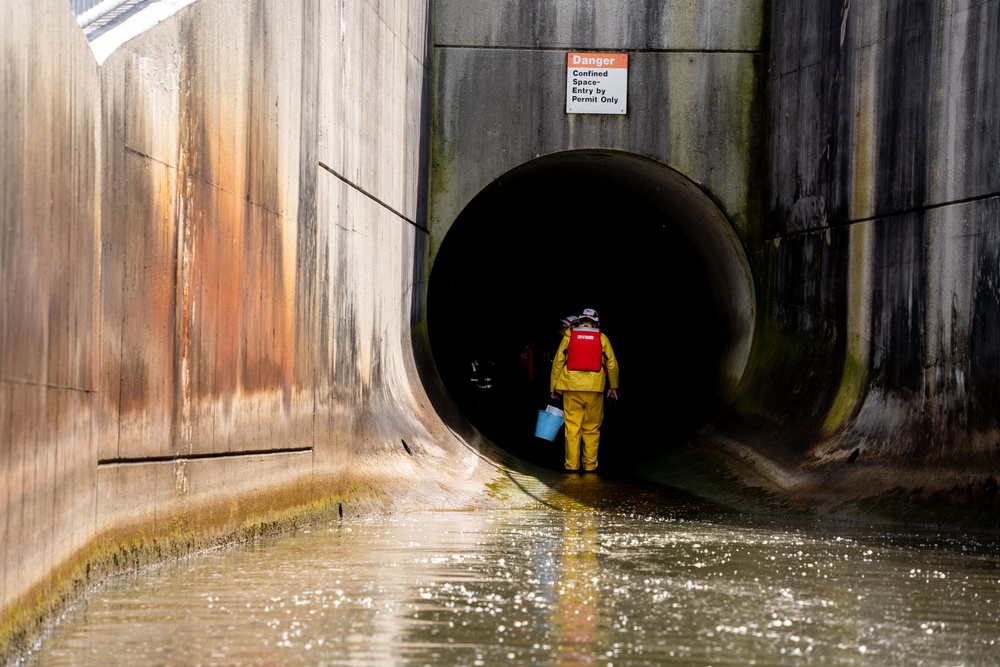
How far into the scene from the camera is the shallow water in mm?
4375

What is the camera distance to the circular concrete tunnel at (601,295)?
1250 cm

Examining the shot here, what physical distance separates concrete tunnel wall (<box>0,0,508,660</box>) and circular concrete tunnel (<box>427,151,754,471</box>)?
3.01 meters

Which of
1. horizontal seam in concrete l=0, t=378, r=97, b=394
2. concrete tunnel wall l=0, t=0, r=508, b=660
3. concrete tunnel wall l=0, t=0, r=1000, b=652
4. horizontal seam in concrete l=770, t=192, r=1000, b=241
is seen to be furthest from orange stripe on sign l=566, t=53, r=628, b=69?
horizontal seam in concrete l=0, t=378, r=97, b=394

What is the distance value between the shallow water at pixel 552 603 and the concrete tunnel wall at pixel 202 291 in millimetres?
377

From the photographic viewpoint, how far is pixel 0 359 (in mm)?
3975

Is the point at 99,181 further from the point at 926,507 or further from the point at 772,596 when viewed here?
the point at 926,507

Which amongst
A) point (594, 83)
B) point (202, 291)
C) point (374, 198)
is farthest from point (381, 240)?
point (202, 291)

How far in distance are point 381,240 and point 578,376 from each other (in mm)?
3164

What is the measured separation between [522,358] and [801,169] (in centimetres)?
777

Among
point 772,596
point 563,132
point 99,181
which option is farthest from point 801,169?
point 99,181

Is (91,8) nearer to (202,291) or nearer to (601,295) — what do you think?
(202,291)

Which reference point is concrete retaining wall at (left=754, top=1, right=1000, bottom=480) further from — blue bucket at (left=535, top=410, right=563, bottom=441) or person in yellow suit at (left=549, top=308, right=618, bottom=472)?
blue bucket at (left=535, top=410, right=563, bottom=441)

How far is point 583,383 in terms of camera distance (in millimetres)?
12250

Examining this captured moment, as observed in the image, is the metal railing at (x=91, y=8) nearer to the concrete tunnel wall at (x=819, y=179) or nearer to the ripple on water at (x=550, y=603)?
the ripple on water at (x=550, y=603)
